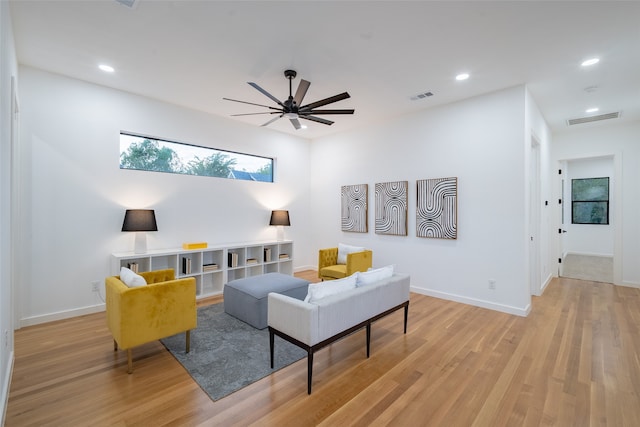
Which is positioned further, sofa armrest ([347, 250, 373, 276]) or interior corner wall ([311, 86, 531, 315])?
sofa armrest ([347, 250, 373, 276])

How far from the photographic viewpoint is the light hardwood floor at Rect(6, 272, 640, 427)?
1.99 meters

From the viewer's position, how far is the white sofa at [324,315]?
2258 millimetres

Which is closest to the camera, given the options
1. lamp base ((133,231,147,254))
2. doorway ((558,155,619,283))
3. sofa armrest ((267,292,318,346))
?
sofa armrest ((267,292,318,346))

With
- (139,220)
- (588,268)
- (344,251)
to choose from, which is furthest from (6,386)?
(588,268)

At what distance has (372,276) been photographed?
3.01 metres

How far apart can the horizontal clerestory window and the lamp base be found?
107 cm

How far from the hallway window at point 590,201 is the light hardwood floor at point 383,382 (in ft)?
20.7

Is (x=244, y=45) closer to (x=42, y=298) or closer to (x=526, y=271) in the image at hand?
(x=42, y=298)

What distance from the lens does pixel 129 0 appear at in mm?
2338

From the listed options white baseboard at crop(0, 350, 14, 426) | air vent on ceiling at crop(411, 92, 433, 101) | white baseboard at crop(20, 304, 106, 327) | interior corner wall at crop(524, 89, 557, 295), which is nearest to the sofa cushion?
interior corner wall at crop(524, 89, 557, 295)

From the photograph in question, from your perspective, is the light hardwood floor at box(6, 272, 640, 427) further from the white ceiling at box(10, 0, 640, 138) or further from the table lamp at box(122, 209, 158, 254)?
the white ceiling at box(10, 0, 640, 138)

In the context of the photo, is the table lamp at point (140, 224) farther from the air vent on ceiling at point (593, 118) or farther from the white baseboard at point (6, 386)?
the air vent on ceiling at point (593, 118)

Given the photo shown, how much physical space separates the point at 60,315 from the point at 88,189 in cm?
166

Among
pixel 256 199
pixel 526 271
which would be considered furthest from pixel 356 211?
pixel 526 271
